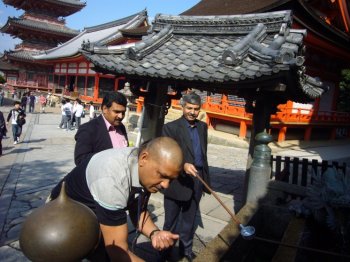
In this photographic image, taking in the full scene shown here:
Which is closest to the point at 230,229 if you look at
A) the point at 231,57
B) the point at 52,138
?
the point at 231,57

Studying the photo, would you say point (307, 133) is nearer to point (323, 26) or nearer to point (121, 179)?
point (323, 26)

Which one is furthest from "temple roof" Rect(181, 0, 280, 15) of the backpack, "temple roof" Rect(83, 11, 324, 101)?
the backpack

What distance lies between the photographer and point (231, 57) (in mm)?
4039

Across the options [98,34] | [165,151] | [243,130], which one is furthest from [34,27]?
[165,151]

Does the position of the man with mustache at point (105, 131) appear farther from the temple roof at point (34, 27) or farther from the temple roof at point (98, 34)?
the temple roof at point (34, 27)

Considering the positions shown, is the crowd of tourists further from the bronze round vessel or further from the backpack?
the backpack

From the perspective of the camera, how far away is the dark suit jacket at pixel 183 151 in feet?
11.3

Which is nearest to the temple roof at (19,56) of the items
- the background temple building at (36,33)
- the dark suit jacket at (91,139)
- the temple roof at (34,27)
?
the background temple building at (36,33)

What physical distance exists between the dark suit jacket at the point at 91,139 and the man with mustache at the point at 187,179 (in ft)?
2.79

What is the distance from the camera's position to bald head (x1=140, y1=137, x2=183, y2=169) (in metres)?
1.73

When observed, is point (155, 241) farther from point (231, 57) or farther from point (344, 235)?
point (231, 57)

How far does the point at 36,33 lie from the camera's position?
32188 millimetres

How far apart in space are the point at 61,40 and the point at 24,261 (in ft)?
116

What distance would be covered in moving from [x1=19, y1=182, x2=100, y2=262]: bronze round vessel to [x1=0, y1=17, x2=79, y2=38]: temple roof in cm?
3404
